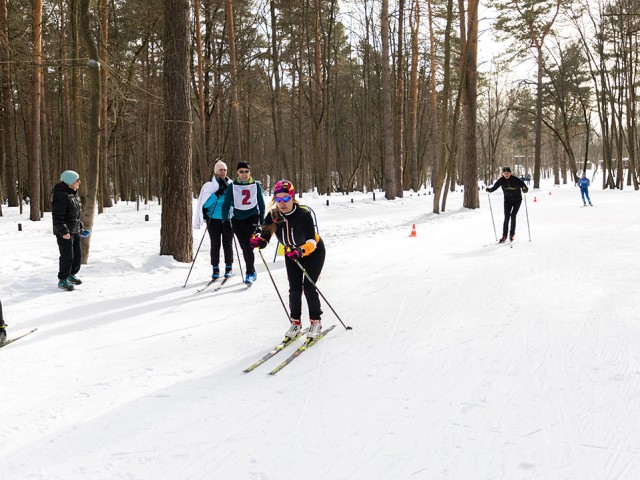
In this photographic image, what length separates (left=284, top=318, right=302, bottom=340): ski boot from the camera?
5.10 m

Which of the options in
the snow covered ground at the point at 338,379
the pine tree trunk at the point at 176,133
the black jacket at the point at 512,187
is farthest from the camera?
the black jacket at the point at 512,187

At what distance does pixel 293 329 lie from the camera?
516 cm

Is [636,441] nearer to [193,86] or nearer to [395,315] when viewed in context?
[395,315]

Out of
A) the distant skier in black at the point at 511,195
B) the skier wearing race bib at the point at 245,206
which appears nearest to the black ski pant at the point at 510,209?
the distant skier in black at the point at 511,195

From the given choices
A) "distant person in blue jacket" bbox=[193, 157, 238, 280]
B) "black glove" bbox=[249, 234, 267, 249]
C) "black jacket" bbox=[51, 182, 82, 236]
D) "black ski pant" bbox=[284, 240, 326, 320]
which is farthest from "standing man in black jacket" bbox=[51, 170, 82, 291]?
"black ski pant" bbox=[284, 240, 326, 320]

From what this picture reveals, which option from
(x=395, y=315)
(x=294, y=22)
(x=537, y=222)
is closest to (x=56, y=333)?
(x=395, y=315)

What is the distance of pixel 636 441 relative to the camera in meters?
3.01

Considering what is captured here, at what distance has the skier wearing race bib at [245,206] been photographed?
24.9 ft

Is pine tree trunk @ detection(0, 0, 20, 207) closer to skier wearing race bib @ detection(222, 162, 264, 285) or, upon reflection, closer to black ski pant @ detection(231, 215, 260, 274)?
skier wearing race bib @ detection(222, 162, 264, 285)

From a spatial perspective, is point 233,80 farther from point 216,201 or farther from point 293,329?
point 293,329

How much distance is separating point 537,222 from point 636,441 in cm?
1377

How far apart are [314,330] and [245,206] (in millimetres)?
3164

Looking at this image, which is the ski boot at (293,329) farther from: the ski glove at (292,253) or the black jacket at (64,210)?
the black jacket at (64,210)

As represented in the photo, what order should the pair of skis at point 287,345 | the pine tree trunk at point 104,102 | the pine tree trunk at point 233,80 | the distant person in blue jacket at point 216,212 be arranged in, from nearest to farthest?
the pair of skis at point 287,345 < the distant person in blue jacket at point 216,212 < the pine tree trunk at point 104,102 < the pine tree trunk at point 233,80
